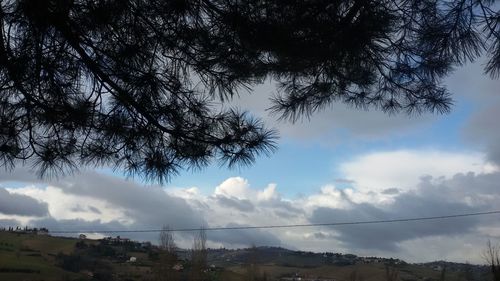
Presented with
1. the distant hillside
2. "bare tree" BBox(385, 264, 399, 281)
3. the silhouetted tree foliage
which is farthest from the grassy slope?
the silhouetted tree foliage

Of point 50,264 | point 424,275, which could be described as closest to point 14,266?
point 50,264

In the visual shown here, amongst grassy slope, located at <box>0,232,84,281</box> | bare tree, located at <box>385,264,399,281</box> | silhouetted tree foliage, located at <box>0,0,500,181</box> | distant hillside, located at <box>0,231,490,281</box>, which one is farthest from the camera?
grassy slope, located at <box>0,232,84,281</box>

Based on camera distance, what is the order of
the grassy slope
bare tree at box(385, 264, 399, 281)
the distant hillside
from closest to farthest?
bare tree at box(385, 264, 399, 281), the distant hillside, the grassy slope

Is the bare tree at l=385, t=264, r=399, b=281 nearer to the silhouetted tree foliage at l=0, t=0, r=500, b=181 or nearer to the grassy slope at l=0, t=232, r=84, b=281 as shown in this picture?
the silhouetted tree foliage at l=0, t=0, r=500, b=181

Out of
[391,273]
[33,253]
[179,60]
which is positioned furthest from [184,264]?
[179,60]

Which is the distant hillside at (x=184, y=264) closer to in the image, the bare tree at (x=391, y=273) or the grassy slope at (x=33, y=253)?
the grassy slope at (x=33, y=253)

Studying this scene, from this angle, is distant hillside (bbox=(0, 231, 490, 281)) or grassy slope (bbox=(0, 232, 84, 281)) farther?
Answer: grassy slope (bbox=(0, 232, 84, 281))

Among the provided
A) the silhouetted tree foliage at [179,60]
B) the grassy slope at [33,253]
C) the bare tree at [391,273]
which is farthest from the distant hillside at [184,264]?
the silhouetted tree foliage at [179,60]

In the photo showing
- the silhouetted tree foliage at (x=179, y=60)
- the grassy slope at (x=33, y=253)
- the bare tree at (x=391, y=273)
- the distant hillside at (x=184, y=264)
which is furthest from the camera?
the grassy slope at (x=33, y=253)

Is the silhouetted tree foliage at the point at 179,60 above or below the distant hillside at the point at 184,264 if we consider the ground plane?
above

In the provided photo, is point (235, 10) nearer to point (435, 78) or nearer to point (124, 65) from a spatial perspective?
point (124, 65)

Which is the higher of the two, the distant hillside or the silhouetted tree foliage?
the silhouetted tree foliage

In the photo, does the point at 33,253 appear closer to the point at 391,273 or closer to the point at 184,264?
the point at 184,264

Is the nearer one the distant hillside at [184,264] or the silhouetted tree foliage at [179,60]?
the silhouetted tree foliage at [179,60]
